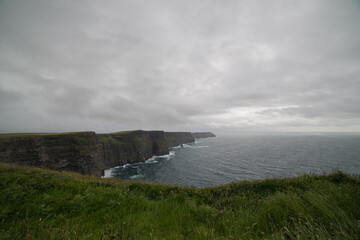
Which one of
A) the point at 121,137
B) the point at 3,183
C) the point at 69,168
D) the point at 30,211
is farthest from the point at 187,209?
the point at 121,137

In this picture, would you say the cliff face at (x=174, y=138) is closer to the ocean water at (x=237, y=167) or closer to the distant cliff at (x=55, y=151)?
the ocean water at (x=237, y=167)

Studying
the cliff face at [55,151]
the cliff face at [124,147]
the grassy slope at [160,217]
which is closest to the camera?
the grassy slope at [160,217]

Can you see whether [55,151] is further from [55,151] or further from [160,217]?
[160,217]

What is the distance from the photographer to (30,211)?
13.6ft

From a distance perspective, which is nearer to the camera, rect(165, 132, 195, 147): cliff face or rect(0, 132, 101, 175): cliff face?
rect(0, 132, 101, 175): cliff face

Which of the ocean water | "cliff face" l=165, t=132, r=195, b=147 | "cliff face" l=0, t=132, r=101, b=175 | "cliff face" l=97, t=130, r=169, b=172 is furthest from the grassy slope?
"cliff face" l=165, t=132, r=195, b=147

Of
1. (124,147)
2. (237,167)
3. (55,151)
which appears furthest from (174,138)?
(55,151)

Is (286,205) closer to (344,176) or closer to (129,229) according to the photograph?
(129,229)

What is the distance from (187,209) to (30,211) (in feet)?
16.0

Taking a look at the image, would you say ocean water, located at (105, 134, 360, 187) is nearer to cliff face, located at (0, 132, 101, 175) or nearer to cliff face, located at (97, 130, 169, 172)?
cliff face, located at (97, 130, 169, 172)

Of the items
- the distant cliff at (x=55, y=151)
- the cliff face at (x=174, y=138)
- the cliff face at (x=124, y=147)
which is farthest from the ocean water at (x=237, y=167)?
the cliff face at (x=174, y=138)

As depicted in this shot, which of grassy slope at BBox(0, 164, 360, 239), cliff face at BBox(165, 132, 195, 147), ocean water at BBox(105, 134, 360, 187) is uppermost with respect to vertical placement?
grassy slope at BBox(0, 164, 360, 239)

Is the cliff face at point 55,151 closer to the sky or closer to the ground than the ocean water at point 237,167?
closer to the sky

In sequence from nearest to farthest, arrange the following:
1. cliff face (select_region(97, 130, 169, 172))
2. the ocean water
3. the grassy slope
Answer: the grassy slope < the ocean water < cliff face (select_region(97, 130, 169, 172))
